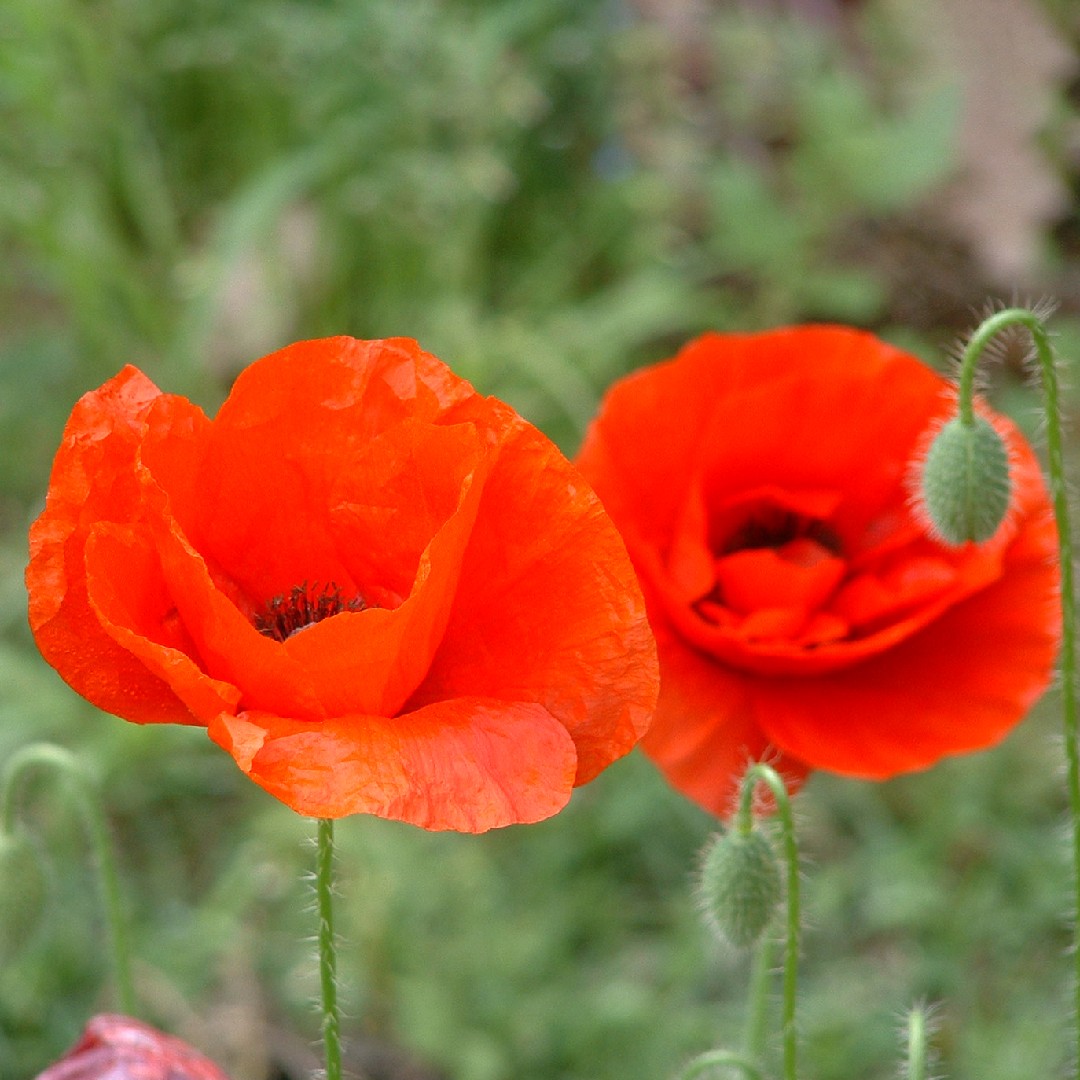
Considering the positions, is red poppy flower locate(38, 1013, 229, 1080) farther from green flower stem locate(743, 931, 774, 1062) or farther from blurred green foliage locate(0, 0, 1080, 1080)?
blurred green foliage locate(0, 0, 1080, 1080)

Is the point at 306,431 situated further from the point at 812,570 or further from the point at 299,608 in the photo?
the point at 812,570

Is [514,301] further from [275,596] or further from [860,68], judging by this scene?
[275,596]

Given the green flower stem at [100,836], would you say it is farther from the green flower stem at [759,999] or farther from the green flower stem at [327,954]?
the green flower stem at [759,999]

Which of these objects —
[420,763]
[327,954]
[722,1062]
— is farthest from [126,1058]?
[722,1062]

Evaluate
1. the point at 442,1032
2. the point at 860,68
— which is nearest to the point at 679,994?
the point at 442,1032

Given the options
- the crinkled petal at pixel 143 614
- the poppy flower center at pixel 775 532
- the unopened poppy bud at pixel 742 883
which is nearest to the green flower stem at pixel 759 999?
the unopened poppy bud at pixel 742 883
